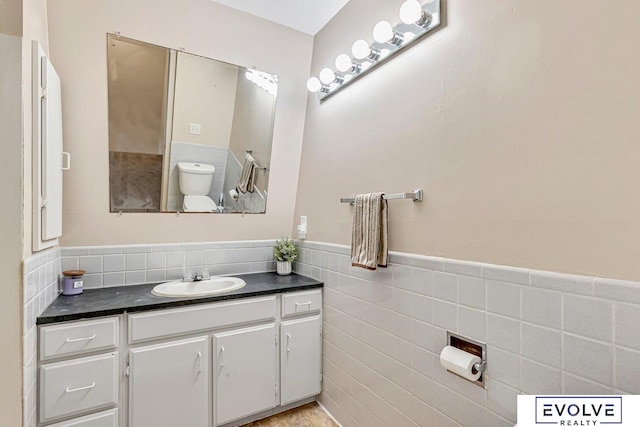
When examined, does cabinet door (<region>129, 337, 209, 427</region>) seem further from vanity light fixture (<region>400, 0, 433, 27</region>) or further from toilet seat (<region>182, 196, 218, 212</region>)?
vanity light fixture (<region>400, 0, 433, 27</region>)

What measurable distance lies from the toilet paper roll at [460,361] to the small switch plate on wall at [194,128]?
1892mm

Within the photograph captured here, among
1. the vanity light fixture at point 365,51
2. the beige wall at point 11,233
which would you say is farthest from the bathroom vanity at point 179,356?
the vanity light fixture at point 365,51

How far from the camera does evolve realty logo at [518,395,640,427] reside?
2.76 feet

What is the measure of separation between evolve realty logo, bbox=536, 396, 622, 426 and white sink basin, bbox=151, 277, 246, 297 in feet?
5.09

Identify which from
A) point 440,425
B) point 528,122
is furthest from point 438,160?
point 440,425

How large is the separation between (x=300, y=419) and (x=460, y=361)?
1.30m

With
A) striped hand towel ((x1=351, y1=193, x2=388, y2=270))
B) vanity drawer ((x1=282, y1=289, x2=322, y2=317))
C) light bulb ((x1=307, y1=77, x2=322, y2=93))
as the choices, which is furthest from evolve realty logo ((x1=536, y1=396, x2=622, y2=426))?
light bulb ((x1=307, y1=77, x2=322, y2=93))

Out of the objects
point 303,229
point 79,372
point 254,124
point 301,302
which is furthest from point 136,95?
point 301,302

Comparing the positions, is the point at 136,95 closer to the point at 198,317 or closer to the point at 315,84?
the point at 315,84

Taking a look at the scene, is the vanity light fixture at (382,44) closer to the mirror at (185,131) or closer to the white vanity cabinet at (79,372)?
the mirror at (185,131)

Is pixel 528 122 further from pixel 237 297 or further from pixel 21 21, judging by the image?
pixel 21 21

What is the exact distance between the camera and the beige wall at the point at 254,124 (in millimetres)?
2252

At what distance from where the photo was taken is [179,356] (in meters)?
1.73

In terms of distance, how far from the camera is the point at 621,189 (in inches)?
34.7
